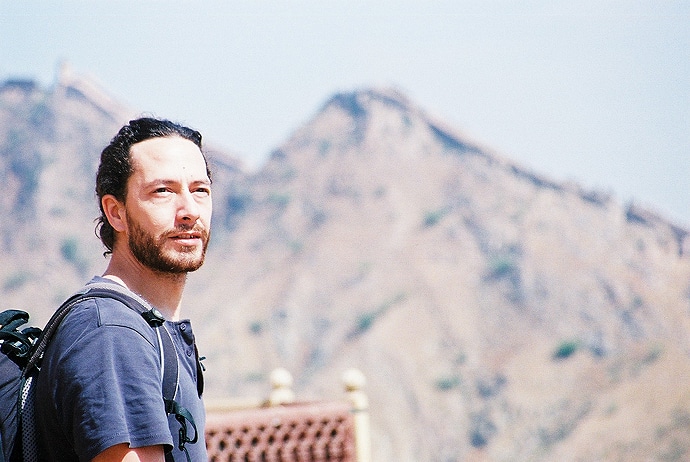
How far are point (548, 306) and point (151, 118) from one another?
43670 millimetres

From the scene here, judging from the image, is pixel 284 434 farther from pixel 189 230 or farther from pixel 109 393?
pixel 109 393

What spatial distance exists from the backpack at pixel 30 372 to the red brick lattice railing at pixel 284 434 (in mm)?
3423

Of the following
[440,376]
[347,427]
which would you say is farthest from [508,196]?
[347,427]

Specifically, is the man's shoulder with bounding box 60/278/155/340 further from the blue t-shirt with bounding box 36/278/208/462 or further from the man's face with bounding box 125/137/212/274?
the man's face with bounding box 125/137/212/274

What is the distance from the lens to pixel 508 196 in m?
50.4

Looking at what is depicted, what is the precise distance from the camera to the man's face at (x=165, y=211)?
6.43ft

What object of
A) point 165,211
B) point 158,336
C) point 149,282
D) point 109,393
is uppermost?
point 165,211

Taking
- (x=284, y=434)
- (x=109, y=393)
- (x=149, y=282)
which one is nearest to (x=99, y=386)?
(x=109, y=393)

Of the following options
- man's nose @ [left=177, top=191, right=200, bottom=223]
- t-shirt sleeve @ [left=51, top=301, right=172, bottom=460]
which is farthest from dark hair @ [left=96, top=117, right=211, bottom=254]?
t-shirt sleeve @ [left=51, top=301, right=172, bottom=460]

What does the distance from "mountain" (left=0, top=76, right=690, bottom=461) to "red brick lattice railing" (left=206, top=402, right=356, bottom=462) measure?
3124cm

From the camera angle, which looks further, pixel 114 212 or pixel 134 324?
pixel 114 212

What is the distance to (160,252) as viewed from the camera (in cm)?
196

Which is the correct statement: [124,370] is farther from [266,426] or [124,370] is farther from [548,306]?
[548,306]

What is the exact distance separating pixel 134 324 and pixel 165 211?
0.93 ft
